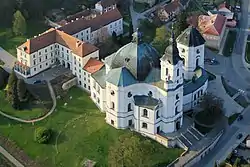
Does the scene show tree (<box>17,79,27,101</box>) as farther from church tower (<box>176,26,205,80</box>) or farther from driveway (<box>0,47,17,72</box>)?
church tower (<box>176,26,205,80</box>)

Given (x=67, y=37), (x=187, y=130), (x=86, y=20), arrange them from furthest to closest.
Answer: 1. (x=86, y=20)
2. (x=67, y=37)
3. (x=187, y=130)

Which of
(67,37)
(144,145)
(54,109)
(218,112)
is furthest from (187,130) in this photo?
(67,37)

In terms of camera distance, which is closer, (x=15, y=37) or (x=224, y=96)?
(x=224, y=96)

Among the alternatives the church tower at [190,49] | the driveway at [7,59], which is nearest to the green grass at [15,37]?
the driveway at [7,59]

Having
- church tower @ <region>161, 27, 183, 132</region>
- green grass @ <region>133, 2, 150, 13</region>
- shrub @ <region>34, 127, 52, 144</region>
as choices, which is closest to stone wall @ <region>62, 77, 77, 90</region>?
shrub @ <region>34, 127, 52, 144</region>

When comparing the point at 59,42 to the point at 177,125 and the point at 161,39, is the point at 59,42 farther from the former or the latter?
the point at 177,125

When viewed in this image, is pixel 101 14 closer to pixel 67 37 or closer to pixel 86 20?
pixel 86 20

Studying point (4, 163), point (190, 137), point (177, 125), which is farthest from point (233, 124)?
point (4, 163)
